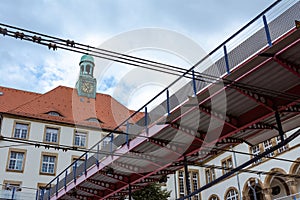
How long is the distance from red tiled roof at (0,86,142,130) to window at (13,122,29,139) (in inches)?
40.8

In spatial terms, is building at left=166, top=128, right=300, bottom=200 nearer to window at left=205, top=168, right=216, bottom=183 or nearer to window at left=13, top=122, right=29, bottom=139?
window at left=205, top=168, right=216, bottom=183

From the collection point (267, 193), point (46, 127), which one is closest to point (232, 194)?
point (267, 193)

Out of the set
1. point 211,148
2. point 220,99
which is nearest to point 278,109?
point 220,99

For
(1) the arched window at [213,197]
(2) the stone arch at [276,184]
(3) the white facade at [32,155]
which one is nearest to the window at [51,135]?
(3) the white facade at [32,155]

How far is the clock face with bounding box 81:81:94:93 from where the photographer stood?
154ft

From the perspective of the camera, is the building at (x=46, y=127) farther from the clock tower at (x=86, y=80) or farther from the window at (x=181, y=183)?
the window at (x=181, y=183)

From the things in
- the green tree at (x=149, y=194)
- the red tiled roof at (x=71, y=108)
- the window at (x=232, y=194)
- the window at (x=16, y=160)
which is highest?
the red tiled roof at (x=71, y=108)

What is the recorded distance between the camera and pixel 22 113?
37.8 m

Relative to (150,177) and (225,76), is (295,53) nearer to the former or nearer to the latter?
(225,76)

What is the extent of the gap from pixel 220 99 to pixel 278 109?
6.28ft

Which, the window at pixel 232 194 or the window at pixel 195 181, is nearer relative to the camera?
the window at pixel 232 194

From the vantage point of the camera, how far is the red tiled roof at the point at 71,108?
39188 millimetres

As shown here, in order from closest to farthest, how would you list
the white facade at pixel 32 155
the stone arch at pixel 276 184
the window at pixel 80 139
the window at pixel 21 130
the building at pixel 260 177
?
the building at pixel 260 177 → the stone arch at pixel 276 184 → the white facade at pixel 32 155 → the window at pixel 21 130 → the window at pixel 80 139

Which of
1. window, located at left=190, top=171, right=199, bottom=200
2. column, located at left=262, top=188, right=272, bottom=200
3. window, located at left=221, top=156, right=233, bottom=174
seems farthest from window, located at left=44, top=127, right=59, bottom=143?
column, located at left=262, top=188, right=272, bottom=200
